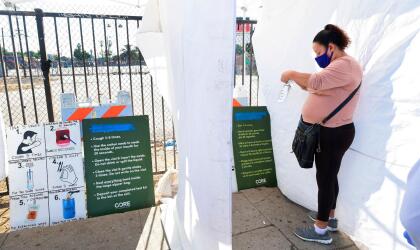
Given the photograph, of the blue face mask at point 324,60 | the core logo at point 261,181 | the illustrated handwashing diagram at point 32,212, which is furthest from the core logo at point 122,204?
the blue face mask at point 324,60

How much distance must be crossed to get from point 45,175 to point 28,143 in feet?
1.18

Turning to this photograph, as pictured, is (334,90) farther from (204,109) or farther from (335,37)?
(204,109)

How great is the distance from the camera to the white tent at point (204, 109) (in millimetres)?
1848

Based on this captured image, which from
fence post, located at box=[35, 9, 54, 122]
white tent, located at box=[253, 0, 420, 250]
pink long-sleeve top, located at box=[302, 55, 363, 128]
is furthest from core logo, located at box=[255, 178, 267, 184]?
fence post, located at box=[35, 9, 54, 122]

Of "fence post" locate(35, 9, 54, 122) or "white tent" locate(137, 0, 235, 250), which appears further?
"fence post" locate(35, 9, 54, 122)

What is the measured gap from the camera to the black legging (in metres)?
2.64

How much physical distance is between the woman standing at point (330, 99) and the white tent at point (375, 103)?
176 millimetres

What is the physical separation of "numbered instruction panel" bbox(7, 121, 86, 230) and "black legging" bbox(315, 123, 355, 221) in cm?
236

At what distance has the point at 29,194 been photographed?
10.0ft

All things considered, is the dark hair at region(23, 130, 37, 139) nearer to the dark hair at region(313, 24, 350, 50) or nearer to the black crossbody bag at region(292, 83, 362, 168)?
the black crossbody bag at region(292, 83, 362, 168)

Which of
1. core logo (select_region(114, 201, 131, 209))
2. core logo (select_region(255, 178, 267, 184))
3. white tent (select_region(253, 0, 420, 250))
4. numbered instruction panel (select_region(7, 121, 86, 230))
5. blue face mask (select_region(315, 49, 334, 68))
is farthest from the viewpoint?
core logo (select_region(255, 178, 267, 184))

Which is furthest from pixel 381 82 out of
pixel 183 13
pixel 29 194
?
pixel 29 194

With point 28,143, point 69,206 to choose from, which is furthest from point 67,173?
point 28,143

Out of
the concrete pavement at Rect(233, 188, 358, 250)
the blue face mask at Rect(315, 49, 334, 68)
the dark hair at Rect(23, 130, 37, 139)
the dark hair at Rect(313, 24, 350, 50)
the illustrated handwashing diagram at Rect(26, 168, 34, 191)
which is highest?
the dark hair at Rect(313, 24, 350, 50)
